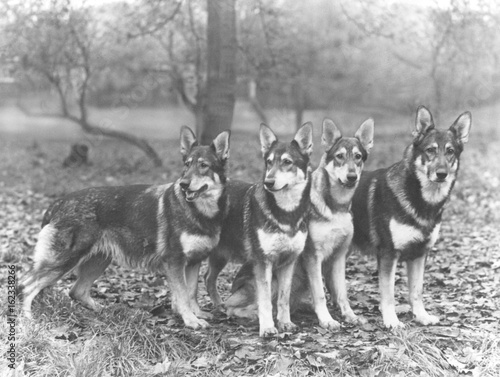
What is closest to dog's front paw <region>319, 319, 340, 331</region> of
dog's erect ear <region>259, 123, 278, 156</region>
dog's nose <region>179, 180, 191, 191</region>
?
dog's erect ear <region>259, 123, 278, 156</region>

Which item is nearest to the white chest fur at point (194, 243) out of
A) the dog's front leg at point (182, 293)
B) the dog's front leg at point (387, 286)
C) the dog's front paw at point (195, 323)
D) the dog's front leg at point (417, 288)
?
the dog's front leg at point (182, 293)

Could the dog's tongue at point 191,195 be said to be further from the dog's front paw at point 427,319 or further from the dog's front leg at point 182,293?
the dog's front paw at point 427,319

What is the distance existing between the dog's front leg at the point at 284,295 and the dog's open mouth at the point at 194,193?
1.07m

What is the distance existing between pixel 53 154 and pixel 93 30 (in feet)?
15.2

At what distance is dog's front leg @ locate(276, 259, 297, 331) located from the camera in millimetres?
5781

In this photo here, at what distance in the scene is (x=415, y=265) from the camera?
604 centimetres

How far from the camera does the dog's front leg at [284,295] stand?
5781 mm

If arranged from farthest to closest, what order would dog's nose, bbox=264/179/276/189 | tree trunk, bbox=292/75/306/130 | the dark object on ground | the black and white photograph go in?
1. tree trunk, bbox=292/75/306/130
2. the dark object on ground
3. dog's nose, bbox=264/179/276/189
4. the black and white photograph

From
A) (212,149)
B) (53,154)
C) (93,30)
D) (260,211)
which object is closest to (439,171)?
(260,211)

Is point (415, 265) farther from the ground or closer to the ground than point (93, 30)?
closer to the ground

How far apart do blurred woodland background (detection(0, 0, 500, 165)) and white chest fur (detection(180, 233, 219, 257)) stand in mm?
5821

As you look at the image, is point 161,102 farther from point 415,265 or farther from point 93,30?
point 415,265

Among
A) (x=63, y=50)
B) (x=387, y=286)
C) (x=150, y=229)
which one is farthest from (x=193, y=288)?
(x=63, y=50)

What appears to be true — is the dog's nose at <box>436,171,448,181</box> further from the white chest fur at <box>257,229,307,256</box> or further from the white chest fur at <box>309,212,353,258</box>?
the white chest fur at <box>257,229,307,256</box>
